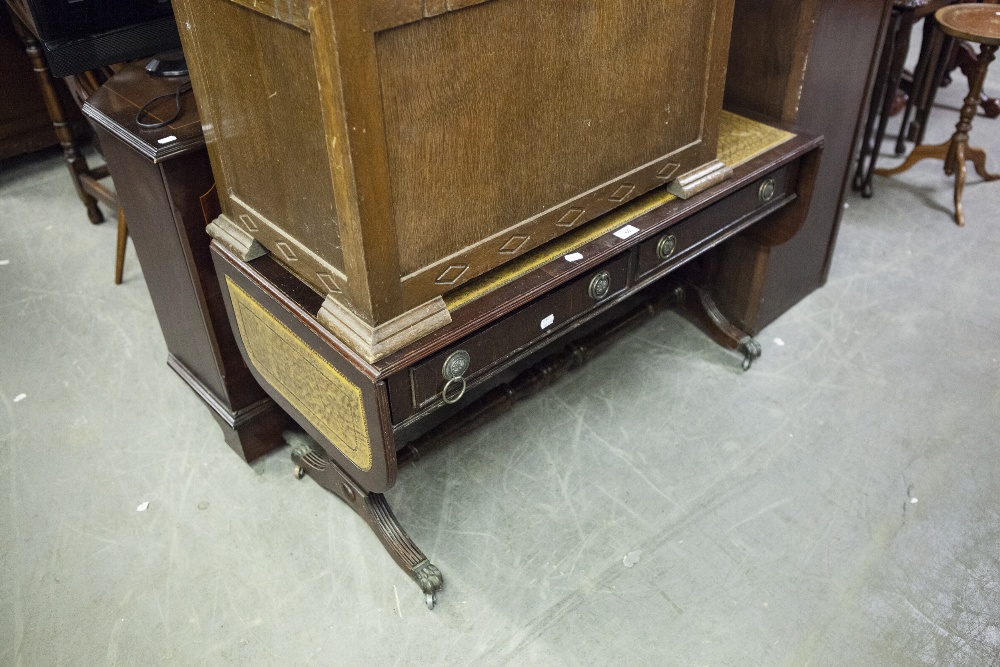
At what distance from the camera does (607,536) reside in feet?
7.24

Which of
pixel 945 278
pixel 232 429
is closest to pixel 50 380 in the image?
pixel 232 429

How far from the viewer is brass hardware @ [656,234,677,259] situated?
2.02m

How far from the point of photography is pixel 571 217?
1771mm

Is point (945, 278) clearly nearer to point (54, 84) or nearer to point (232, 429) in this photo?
point (232, 429)

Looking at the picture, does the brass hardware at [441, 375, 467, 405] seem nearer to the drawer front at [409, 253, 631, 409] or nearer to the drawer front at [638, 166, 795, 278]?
the drawer front at [409, 253, 631, 409]

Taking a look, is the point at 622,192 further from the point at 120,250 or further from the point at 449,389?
the point at 120,250

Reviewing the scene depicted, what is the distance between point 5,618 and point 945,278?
3225 mm

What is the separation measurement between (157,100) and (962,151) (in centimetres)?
315

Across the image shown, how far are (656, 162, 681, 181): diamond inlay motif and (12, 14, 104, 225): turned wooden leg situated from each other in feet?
8.38

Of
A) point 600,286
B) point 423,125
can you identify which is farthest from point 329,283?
point 600,286

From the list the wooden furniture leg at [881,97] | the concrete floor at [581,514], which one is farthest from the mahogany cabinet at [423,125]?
the wooden furniture leg at [881,97]

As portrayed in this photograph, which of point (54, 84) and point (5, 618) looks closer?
point (5, 618)

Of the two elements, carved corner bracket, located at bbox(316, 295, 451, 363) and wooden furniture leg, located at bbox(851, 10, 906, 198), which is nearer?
carved corner bracket, located at bbox(316, 295, 451, 363)

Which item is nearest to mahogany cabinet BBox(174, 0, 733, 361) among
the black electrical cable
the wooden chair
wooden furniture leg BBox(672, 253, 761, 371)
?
the black electrical cable
